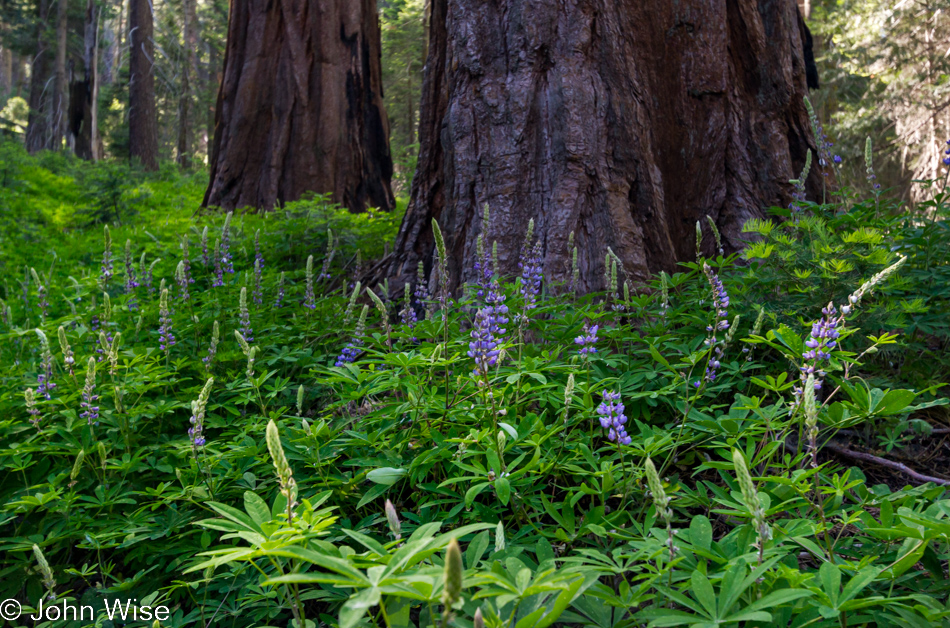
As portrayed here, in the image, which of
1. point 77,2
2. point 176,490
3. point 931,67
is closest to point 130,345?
point 176,490

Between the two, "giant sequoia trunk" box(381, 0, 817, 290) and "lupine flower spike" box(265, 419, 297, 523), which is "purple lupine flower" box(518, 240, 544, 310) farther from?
"lupine flower spike" box(265, 419, 297, 523)

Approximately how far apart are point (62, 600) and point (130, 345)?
1.88 m

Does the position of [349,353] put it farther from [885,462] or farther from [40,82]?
[40,82]

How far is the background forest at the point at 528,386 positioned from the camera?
142 cm

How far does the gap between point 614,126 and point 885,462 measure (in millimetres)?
2272

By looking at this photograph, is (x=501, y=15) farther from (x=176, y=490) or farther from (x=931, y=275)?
(x=176, y=490)

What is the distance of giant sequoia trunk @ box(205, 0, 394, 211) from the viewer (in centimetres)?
772

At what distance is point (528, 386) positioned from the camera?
6.93 feet

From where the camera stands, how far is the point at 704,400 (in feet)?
8.08

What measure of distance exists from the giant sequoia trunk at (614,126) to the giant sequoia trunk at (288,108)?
3.98 meters

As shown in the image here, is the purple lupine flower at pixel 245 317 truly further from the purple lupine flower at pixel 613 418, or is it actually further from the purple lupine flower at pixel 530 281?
the purple lupine flower at pixel 613 418

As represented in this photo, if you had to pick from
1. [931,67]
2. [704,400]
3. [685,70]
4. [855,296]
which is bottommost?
[704,400]

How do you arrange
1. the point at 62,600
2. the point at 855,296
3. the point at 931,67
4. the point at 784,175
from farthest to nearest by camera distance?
the point at 931,67
the point at 784,175
the point at 62,600
the point at 855,296

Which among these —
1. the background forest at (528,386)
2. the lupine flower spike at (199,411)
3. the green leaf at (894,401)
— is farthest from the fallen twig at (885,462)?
the lupine flower spike at (199,411)
